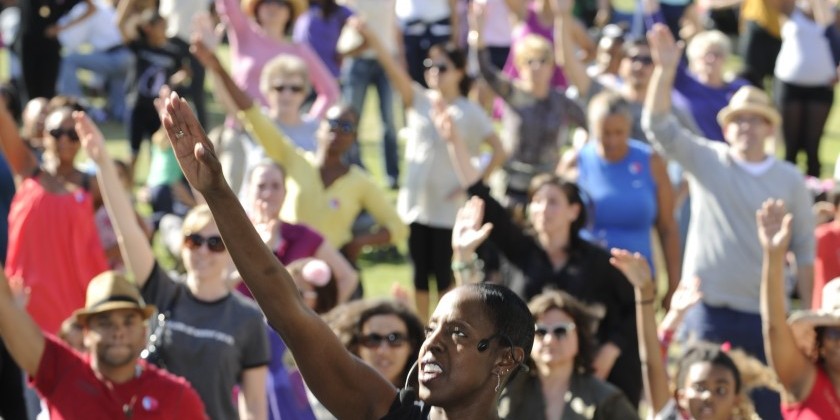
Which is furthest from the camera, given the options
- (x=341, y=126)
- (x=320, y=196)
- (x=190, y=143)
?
(x=341, y=126)

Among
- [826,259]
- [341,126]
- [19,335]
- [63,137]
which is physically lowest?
[826,259]

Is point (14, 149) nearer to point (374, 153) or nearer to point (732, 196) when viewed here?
point (732, 196)

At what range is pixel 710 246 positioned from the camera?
7922 mm

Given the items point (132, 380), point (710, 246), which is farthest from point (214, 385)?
point (710, 246)

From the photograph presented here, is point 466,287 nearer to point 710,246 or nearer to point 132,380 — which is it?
point 132,380

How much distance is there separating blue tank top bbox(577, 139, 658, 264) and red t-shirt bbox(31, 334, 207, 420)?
3.21 metres

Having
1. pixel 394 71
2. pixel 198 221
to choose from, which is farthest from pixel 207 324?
pixel 394 71

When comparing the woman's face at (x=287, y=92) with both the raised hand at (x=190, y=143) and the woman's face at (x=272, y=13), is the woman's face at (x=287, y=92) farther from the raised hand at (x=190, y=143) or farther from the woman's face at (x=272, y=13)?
the raised hand at (x=190, y=143)

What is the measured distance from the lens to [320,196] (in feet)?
27.3

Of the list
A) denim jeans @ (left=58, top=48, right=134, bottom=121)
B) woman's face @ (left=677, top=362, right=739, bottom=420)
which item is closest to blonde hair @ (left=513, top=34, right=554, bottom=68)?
woman's face @ (left=677, top=362, right=739, bottom=420)

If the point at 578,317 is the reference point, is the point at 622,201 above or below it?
below

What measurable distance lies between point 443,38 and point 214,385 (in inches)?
281

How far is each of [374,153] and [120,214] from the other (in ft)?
25.7

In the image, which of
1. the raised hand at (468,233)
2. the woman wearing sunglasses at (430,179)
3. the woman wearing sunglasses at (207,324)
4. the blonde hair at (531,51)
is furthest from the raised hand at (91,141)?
the blonde hair at (531,51)
